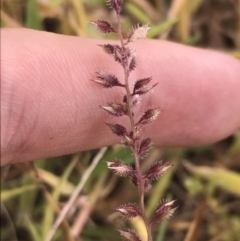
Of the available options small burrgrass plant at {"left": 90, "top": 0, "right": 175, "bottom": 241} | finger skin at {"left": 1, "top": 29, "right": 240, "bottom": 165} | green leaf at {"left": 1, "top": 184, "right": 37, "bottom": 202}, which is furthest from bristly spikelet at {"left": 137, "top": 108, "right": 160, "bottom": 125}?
green leaf at {"left": 1, "top": 184, "right": 37, "bottom": 202}

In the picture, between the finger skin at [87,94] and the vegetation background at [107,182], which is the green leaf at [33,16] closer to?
the vegetation background at [107,182]

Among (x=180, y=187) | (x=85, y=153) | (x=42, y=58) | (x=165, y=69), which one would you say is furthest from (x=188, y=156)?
(x=42, y=58)

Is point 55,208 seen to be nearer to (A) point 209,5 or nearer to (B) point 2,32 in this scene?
(B) point 2,32

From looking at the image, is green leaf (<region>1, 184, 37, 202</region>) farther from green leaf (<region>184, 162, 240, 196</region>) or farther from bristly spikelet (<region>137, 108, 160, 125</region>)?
bristly spikelet (<region>137, 108, 160, 125</region>)

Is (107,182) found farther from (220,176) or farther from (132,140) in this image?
(132,140)

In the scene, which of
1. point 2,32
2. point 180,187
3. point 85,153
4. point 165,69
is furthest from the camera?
point 180,187
